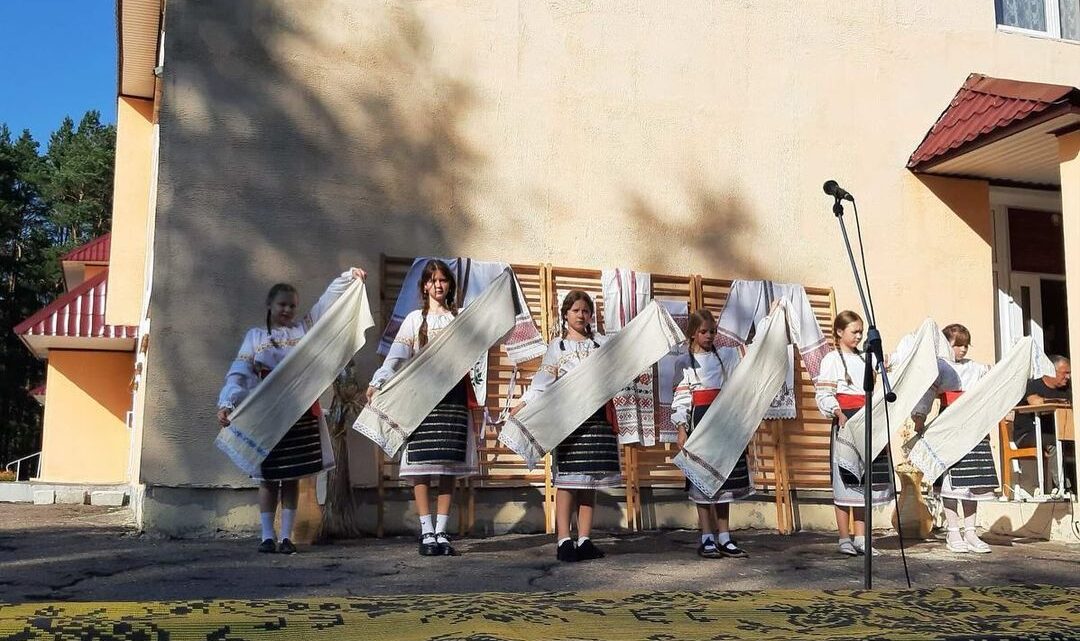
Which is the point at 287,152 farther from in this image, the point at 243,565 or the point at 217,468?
the point at 243,565

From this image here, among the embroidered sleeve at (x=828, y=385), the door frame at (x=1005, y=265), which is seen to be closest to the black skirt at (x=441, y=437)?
the embroidered sleeve at (x=828, y=385)

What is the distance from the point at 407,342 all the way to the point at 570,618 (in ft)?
9.32

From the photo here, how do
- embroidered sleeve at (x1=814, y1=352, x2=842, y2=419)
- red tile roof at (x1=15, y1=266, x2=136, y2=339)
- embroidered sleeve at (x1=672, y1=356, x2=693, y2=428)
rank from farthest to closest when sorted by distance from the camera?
red tile roof at (x1=15, y1=266, x2=136, y2=339) < embroidered sleeve at (x1=814, y1=352, x2=842, y2=419) < embroidered sleeve at (x1=672, y1=356, x2=693, y2=428)

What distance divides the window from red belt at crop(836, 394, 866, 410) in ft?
16.4

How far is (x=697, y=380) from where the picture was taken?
7129 millimetres

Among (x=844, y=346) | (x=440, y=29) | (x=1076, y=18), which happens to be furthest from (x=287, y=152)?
(x=1076, y=18)

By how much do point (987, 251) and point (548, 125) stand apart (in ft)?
13.5

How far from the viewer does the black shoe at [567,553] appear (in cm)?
639

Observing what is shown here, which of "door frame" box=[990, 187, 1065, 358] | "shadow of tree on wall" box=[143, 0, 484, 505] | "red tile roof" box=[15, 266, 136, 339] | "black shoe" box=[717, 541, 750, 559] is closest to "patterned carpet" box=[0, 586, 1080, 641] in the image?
"black shoe" box=[717, 541, 750, 559]

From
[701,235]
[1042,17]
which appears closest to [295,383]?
[701,235]

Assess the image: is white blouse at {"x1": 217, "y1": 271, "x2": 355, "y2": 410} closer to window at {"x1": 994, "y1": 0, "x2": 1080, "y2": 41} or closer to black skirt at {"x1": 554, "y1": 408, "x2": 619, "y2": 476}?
black skirt at {"x1": 554, "y1": 408, "x2": 619, "y2": 476}

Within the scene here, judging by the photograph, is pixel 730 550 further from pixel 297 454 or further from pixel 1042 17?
pixel 1042 17

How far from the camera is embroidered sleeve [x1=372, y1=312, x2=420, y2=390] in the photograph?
6480 mm

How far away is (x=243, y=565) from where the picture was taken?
5.98m
